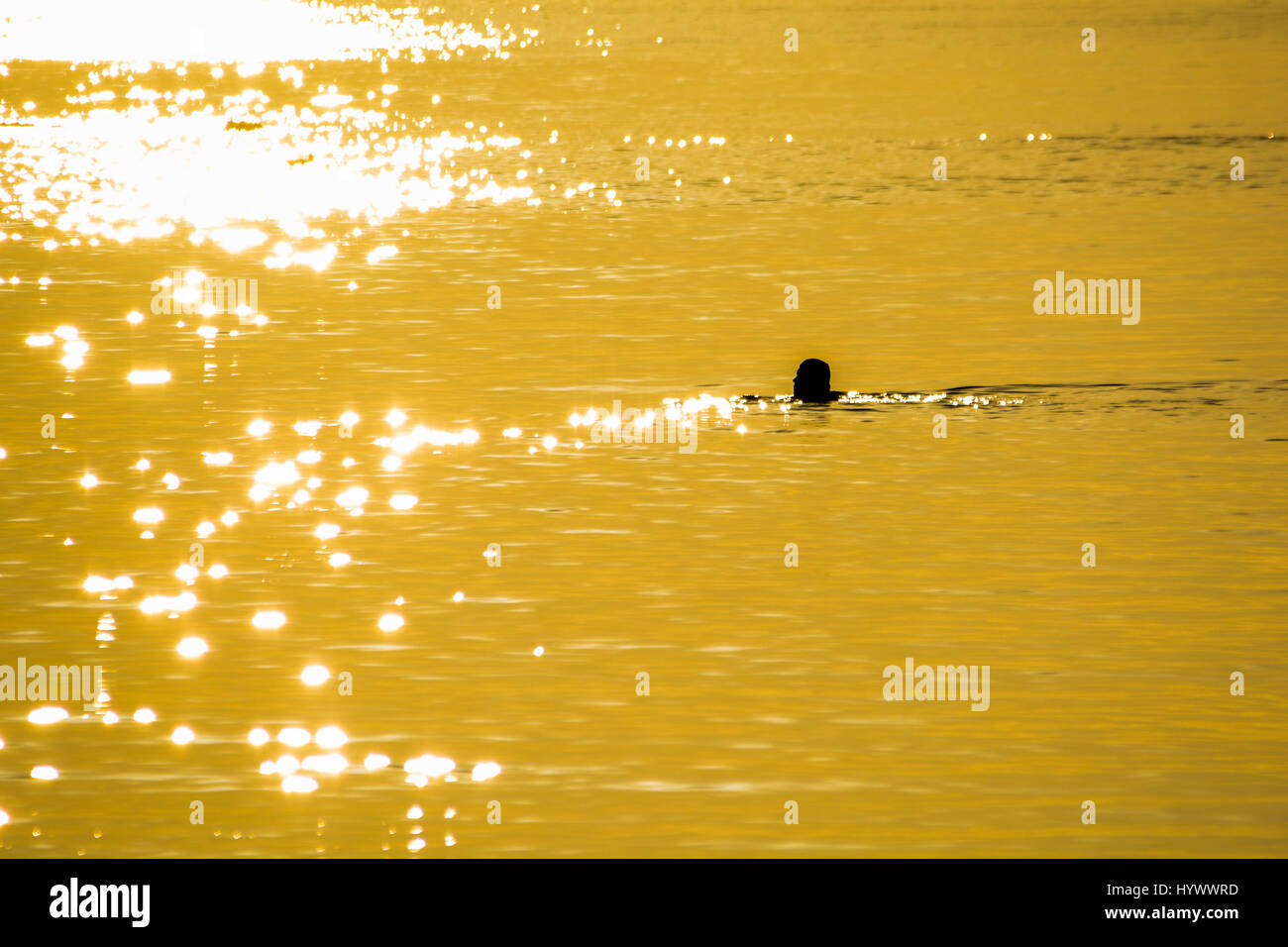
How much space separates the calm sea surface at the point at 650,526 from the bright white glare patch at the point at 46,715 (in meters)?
0.11

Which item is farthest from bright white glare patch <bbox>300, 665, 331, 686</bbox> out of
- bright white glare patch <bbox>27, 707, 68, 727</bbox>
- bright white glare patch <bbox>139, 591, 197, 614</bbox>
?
bright white glare patch <bbox>139, 591, 197, 614</bbox>

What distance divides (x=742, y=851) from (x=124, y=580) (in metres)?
9.77

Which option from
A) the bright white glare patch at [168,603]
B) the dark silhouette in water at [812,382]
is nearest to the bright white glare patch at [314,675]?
the bright white glare patch at [168,603]

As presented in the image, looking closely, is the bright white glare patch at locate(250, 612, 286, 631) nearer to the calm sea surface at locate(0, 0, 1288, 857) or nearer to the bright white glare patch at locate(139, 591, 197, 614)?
the calm sea surface at locate(0, 0, 1288, 857)

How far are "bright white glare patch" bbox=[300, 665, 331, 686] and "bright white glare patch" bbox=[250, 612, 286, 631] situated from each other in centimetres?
140

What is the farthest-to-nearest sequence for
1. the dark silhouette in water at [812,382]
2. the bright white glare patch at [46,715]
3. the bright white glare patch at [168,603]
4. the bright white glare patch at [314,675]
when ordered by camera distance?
1. the dark silhouette in water at [812,382]
2. the bright white glare patch at [168,603]
3. the bright white glare patch at [314,675]
4. the bright white glare patch at [46,715]

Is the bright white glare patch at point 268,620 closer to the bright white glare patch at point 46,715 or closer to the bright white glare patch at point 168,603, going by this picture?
the bright white glare patch at point 168,603

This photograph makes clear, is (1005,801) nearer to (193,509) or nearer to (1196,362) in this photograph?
(193,509)

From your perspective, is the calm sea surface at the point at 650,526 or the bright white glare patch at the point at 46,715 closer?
the calm sea surface at the point at 650,526

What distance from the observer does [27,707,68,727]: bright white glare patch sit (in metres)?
18.3

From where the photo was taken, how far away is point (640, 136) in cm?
8588

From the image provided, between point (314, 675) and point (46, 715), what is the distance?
240 cm

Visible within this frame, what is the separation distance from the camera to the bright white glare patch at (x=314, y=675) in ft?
63.1

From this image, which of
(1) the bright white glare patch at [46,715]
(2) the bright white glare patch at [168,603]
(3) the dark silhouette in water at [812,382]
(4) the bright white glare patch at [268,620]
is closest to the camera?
(1) the bright white glare patch at [46,715]
